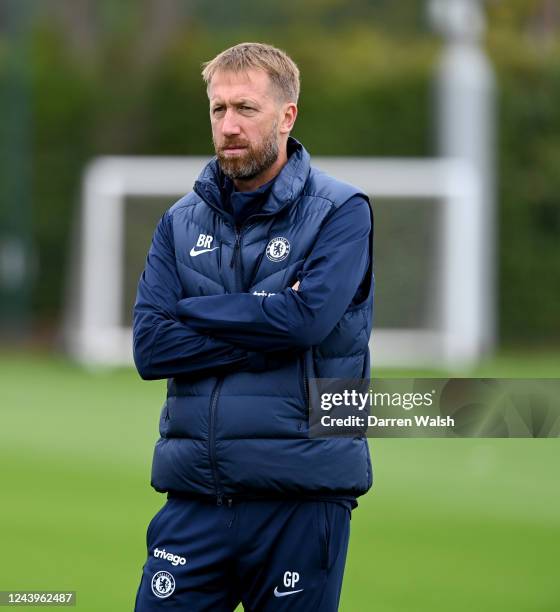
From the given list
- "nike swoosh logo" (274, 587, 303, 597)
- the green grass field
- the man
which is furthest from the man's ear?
the green grass field

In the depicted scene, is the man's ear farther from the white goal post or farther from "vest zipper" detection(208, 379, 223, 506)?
the white goal post

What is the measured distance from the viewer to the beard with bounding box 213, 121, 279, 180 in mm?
3586

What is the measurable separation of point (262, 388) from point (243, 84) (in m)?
0.74

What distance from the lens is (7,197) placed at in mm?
20938

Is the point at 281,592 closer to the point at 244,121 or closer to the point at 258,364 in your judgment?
the point at 258,364

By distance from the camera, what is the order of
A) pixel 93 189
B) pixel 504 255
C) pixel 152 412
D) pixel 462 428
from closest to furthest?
1. pixel 462 428
2. pixel 152 412
3. pixel 93 189
4. pixel 504 255

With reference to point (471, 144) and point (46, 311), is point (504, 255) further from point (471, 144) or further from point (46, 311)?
point (46, 311)

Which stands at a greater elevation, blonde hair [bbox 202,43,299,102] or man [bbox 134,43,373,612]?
blonde hair [bbox 202,43,299,102]

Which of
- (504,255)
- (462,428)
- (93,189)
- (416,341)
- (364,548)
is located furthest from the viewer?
(504,255)

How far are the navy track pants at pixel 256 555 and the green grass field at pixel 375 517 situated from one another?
7.41 feet

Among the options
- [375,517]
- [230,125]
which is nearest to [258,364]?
[230,125]

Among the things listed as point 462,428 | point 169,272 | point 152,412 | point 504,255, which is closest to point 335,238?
point 169,272

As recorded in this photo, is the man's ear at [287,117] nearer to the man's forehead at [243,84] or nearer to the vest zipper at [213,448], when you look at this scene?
the man's forehead at [243,84]

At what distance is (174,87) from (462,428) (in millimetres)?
18806
